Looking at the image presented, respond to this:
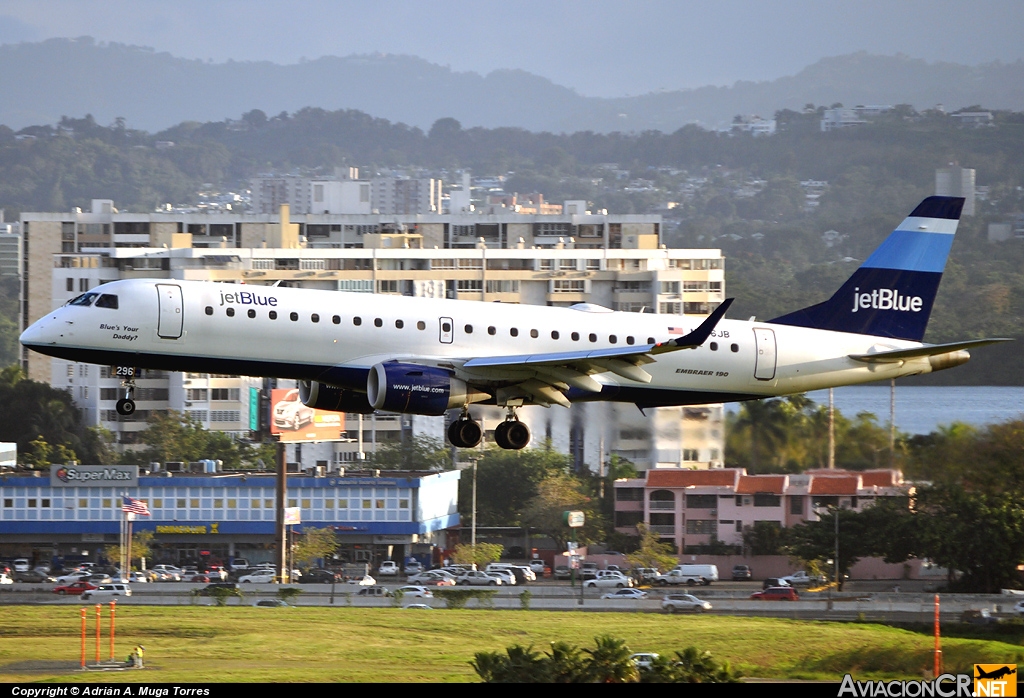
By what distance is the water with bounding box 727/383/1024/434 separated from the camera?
4975 cm

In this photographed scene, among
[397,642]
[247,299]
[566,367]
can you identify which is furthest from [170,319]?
[397,642]

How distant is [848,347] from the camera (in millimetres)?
42344

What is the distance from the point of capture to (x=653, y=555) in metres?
74.8

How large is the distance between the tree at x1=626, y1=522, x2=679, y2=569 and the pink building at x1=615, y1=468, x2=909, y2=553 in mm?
1955

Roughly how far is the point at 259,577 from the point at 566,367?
4380 centimetres

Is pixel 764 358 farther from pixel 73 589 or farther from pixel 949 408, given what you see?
pixel 73 589

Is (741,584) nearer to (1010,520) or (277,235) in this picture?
(1010,520)

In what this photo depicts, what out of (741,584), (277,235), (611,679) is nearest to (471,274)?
(277,235)

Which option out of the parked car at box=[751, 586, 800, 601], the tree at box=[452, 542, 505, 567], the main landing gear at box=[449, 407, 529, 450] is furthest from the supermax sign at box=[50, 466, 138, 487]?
the main landing gear at box=[449, 407, 529, 450]

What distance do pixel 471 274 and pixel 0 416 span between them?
143 ft

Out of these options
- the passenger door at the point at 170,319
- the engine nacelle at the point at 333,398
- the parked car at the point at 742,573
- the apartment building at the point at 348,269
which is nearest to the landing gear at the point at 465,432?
the engine nacelle at the point at 333,398

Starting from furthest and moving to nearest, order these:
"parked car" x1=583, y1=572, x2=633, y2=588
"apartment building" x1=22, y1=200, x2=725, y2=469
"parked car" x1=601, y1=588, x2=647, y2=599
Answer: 1. "apartment building" x1=22, y1=200, x2=725, y2=469
2. "parked car" x1=583, y1=572, x2=633, y2=588
3. "parked car" x1=601, y1=588, x2=647, y2=599

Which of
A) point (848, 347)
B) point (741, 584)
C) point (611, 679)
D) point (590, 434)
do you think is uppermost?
point (848, 347)

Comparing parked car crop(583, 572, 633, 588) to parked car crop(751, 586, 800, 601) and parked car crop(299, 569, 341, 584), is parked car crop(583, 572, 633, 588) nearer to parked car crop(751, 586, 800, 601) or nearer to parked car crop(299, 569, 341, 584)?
parked car crop(751, 586, 800, 601)
